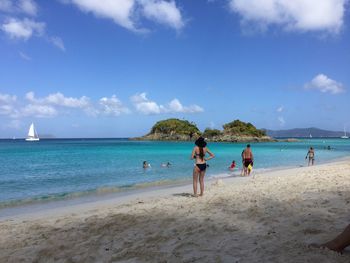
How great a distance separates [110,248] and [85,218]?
2920 mm

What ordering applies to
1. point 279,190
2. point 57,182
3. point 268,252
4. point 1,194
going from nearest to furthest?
1. point 268,252
2. point 279,190
3. point 1,194
4. point 57,182

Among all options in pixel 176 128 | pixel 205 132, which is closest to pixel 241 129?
pixel 205 132

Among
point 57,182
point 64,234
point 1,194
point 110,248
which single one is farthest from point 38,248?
point 57,182

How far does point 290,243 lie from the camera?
5535 mm

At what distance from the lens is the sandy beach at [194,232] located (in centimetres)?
536

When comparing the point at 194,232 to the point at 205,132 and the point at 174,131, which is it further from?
the point at 174,131

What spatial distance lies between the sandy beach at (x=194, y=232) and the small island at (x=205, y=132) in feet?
381

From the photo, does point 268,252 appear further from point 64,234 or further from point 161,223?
point 64,234

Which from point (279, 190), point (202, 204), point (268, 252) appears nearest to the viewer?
point (268, 252)

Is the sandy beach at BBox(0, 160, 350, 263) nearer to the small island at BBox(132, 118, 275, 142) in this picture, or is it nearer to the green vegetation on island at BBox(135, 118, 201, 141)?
the small island at BBox(132, 118, 275, 142)

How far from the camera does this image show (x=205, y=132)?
14100cm

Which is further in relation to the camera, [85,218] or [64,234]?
[85,218]

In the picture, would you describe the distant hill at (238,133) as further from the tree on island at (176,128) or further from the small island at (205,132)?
the tree on island at (176,128)

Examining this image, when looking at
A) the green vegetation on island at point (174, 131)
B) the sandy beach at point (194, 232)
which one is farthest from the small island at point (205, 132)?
the sandy beach at point (194, 232)
